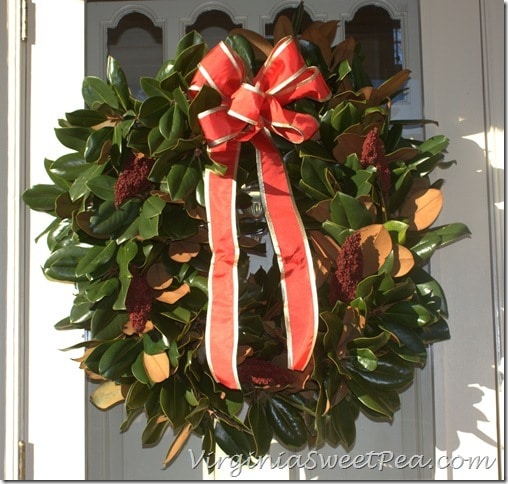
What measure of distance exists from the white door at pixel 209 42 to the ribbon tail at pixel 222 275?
325mm

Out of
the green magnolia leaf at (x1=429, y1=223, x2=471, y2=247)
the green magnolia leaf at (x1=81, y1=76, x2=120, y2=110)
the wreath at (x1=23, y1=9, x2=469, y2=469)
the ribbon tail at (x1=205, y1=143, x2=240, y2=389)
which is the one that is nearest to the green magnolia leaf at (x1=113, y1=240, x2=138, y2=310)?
the wreath at (x1=23, y1=9, x2=469, y2=469)

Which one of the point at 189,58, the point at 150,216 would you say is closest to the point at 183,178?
the point at 150,216

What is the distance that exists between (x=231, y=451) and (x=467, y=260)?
1.63ft

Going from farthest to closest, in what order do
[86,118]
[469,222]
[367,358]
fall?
[469,222] < [86,118] < [367,358]

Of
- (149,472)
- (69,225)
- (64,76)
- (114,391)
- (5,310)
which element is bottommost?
(149,472)

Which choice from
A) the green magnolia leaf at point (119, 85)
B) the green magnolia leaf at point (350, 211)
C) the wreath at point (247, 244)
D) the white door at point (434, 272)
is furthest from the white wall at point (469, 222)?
the green magnolia leaf at point (119, 85)

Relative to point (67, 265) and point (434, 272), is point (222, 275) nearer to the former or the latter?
point (67, 265)

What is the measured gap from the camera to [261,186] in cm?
120

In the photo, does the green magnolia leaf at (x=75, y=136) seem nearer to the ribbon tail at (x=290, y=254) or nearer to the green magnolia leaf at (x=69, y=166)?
the green magnolia leaf at (x=69, y=166)

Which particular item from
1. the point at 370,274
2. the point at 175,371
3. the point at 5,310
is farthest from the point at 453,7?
the point at 5,310

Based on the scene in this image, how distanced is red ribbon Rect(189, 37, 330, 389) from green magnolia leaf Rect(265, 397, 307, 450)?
4.5 inches

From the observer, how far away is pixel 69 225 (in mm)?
1277

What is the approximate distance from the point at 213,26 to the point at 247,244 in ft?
1.45

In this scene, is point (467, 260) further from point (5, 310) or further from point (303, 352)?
point (5, 310)
